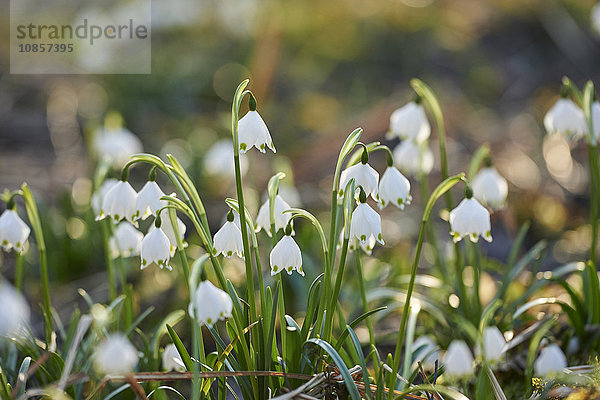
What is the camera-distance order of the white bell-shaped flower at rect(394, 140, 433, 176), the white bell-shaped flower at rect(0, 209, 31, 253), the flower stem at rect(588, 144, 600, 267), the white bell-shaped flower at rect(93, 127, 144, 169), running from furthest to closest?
1. the white bell-shaped flower at rect(93, 127, 144, 169)
2. the white bell-shaped flower at rect(394, 140, 433, 176)
3. the flower stem at rect(588, 144, 600, 267)
4. the white bell-shaped flower at rect(0, 209, 31, 253)

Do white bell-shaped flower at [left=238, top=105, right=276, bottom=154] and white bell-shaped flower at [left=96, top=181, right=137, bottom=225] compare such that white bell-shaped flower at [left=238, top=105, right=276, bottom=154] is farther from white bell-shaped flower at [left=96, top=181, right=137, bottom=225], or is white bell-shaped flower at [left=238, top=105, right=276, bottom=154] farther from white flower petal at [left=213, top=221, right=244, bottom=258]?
white bell-shaped flower at [left=96, top=181, right=137, bottom=225]

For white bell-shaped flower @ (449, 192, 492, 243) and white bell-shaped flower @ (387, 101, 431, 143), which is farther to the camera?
white bell-shaped flower @ (387, 101, 431, 143)

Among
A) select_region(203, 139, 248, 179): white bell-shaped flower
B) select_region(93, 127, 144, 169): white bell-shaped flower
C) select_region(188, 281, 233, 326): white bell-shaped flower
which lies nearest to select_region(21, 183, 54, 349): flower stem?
select_region(188, 281, 233, 326): white bell-shaped flower

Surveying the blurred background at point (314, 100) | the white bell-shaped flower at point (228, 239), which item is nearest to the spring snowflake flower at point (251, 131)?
the white bell-shaped flower at point (228, 239)

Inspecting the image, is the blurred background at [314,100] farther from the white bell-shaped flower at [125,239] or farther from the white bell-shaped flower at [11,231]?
the white bell-shaped flower at [11,231]

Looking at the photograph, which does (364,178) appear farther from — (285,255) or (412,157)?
(412,157)

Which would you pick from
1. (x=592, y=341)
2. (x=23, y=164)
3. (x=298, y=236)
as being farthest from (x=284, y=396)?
(x=23, y=164)

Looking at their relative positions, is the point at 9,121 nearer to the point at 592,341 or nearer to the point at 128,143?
the point at 128,143
